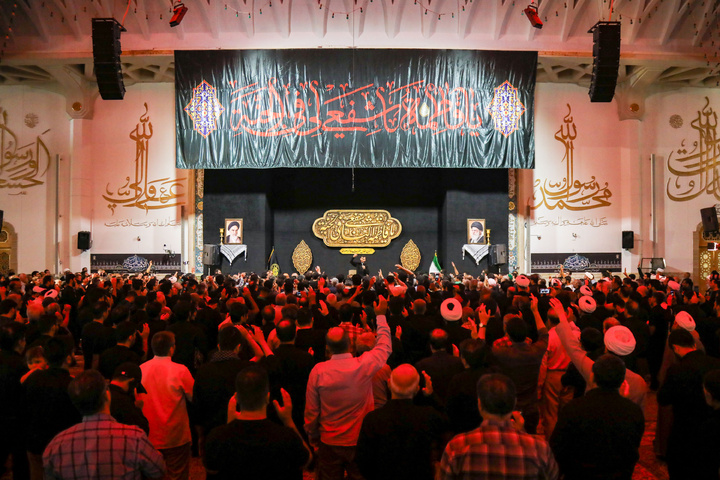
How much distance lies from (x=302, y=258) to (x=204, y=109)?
4564 millimetres

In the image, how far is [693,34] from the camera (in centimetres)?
1338

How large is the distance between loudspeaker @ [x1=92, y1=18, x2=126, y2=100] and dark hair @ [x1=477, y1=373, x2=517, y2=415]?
9.66m

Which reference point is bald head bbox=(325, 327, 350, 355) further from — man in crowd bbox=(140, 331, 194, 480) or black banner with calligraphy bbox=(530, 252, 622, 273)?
black banner with calligraphy bbox=(530, 252, 622, 273)

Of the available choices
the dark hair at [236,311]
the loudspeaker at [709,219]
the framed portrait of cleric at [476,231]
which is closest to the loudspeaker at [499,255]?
the framed portrait of cleric at [476,231]

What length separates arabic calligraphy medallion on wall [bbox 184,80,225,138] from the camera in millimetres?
12453

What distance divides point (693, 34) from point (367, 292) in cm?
1229

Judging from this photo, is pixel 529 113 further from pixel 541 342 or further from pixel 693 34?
pixel 541 342

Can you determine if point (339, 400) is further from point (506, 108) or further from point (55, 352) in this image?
point (506, 108)

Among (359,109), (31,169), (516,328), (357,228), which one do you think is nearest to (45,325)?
(516,328)

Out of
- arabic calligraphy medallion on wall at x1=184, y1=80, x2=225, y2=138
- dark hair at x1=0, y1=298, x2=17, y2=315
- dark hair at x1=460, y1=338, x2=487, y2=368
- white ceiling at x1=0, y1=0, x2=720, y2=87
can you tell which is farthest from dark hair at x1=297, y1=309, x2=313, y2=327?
white ceiling at x1=0, y1=0, x2=720, y2=87

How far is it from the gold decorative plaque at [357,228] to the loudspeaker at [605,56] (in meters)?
6.29

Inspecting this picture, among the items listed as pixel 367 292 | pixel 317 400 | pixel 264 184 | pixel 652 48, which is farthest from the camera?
pixel 264 184

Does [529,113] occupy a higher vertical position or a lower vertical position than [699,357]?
higher

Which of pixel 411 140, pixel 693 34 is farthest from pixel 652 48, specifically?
pixel 411 140
